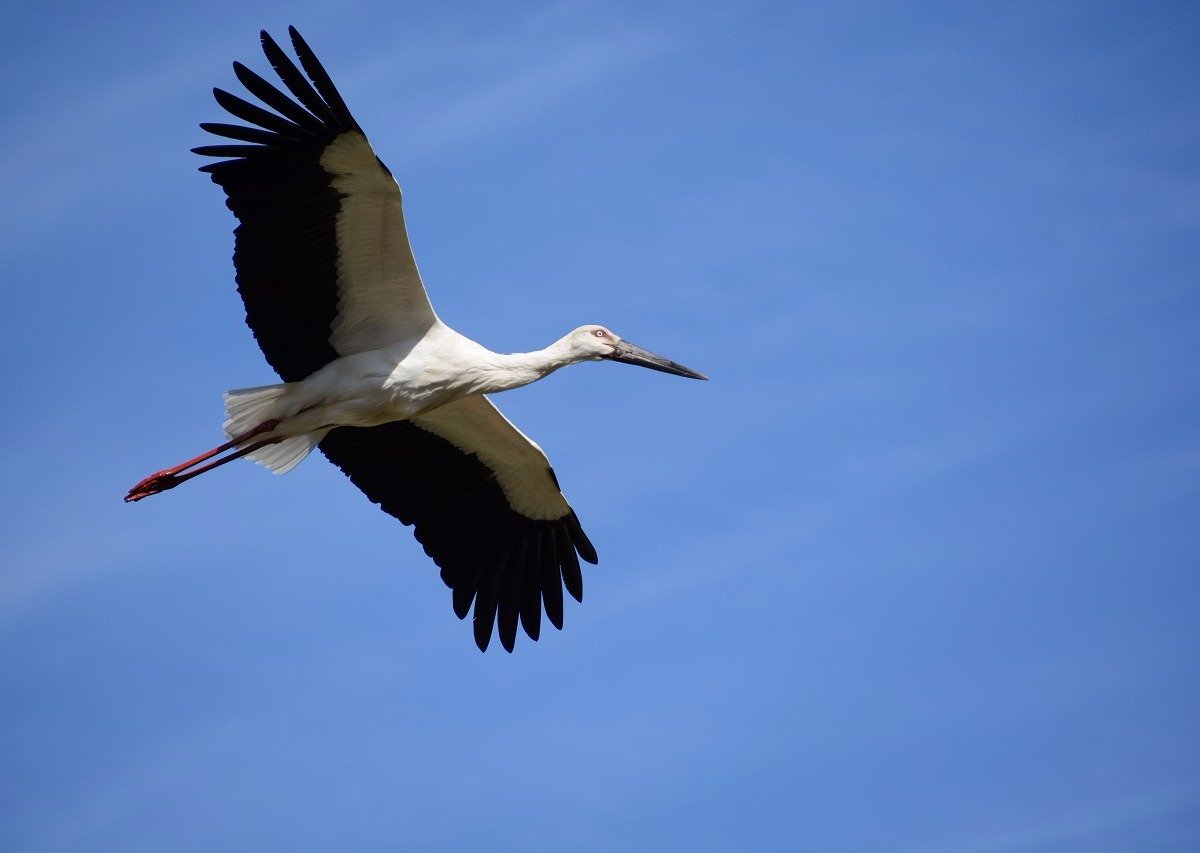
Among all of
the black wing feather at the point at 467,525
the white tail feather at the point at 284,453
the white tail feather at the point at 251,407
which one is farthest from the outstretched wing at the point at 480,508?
the white tail feather at the point at 251,407

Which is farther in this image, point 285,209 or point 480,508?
point 480,508

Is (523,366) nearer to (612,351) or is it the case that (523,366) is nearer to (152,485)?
(612,351)

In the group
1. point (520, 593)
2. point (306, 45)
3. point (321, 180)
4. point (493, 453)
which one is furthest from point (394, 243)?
point (520, 593)

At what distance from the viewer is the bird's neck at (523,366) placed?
Result: 11.4 meters

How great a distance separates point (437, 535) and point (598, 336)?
1.99m

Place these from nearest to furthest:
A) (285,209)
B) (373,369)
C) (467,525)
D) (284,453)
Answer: (285,209) < (373,369) < (284,453) < (467,525)

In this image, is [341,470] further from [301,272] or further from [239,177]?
[239,177]

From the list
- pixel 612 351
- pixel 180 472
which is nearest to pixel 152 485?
pixel 180 472

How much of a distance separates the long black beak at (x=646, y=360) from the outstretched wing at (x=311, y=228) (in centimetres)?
172

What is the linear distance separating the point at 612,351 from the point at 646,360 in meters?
0.41

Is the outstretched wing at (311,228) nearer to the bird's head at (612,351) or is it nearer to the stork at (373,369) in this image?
the stork at (373,369)

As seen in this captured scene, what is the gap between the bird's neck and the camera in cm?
1136

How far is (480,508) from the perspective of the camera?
12.8 m

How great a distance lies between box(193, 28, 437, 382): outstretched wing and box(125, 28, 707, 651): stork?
0.03ft
